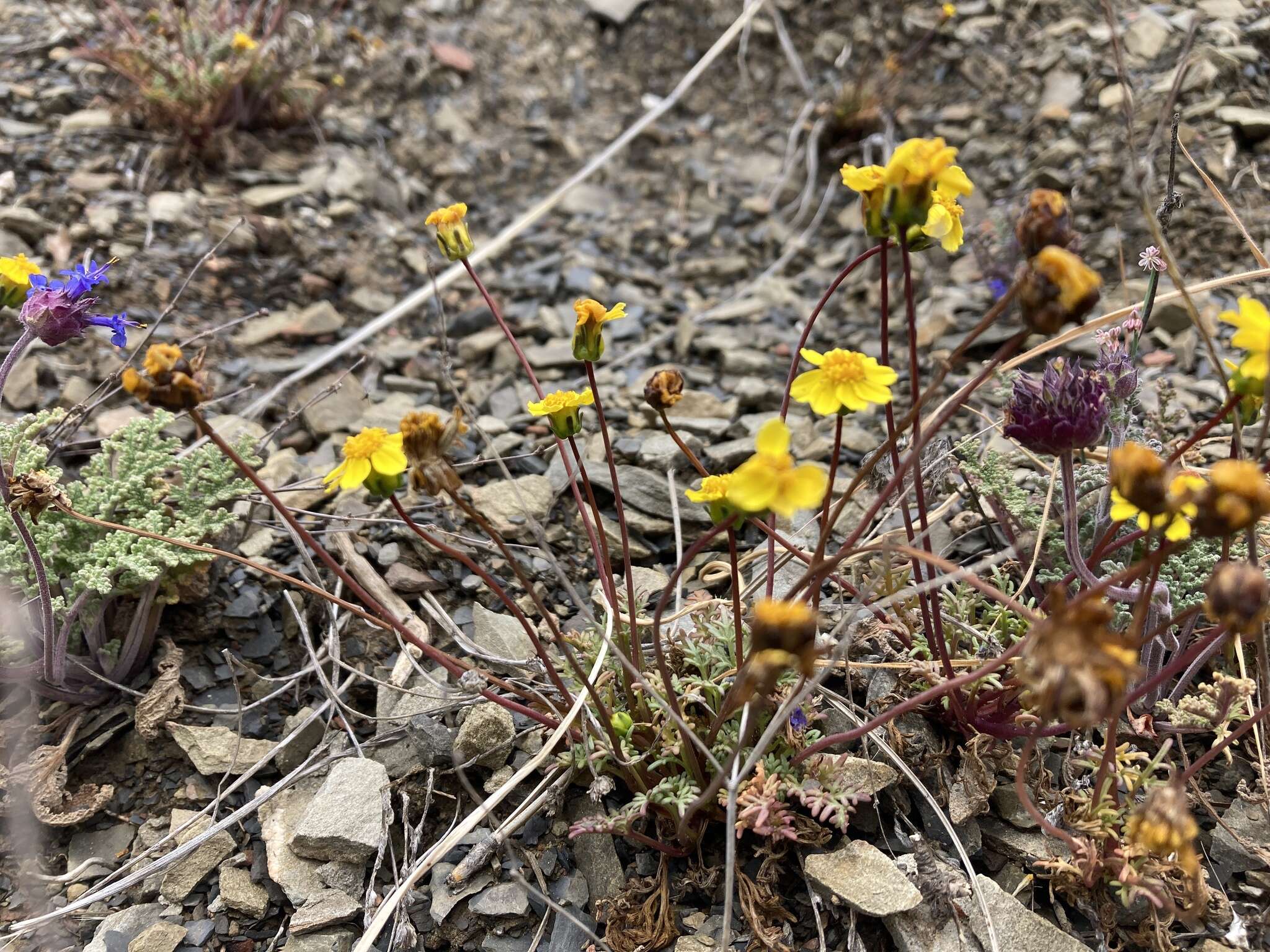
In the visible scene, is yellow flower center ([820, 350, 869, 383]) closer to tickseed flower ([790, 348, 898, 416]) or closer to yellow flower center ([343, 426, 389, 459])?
tickseed flower ([790, 348, 898, 416])

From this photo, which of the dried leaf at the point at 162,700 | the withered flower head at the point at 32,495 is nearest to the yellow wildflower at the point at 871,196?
the withered flower head at the point at 32,495

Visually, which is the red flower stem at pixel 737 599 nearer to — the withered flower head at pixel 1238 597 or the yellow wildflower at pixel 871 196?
the yellow wildflower at pixel 871 196

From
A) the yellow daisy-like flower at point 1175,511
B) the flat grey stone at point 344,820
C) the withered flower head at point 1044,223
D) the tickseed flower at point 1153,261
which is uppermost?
the withered flower head at point 1044,223

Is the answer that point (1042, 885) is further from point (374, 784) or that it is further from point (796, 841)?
point (374, 784)

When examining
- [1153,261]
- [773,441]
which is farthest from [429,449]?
[1153,261]

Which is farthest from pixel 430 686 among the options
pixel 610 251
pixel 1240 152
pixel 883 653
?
pixel 1240 152

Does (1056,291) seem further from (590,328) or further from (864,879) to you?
(864,879)
